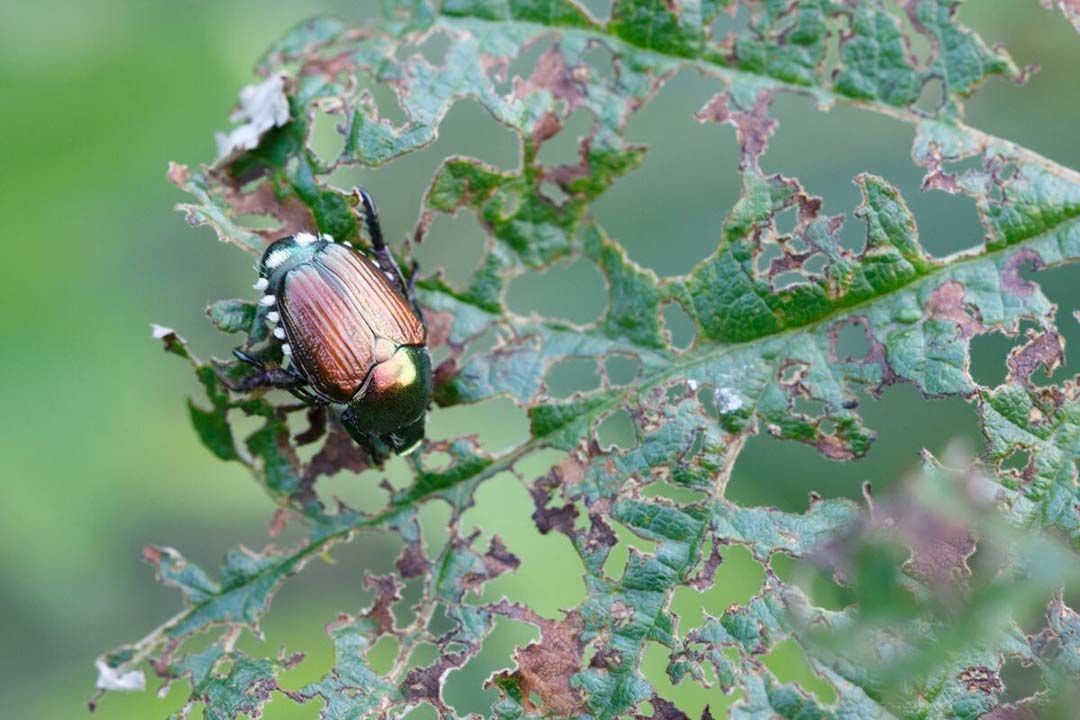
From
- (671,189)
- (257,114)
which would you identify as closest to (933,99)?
(671,189)

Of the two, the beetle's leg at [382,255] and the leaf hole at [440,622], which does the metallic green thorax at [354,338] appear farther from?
the leaf hole at [440,622]

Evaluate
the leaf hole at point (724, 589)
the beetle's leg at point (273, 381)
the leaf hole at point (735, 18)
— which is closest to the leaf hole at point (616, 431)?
the leaf hole at point (724, 589)

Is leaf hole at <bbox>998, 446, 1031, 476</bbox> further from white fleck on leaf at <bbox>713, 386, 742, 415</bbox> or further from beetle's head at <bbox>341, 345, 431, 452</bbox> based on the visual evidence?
beetle's head at <bbox>341, 345, 431, 452</bbox>

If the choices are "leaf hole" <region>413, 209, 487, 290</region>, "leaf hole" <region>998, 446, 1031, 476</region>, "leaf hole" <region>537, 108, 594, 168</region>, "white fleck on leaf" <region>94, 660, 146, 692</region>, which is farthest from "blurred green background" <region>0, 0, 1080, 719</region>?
"leaf hole" <region>998, 446, 1031, 476</region>

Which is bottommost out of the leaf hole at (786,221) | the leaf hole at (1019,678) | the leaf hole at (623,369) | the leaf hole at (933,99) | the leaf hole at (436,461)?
the leaf hole at (1019,678)

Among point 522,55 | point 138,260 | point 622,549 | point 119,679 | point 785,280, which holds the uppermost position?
point 522,55

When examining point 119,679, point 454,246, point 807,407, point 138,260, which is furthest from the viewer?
point 454,246

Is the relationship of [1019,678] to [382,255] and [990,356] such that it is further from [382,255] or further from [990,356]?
[382,255]
